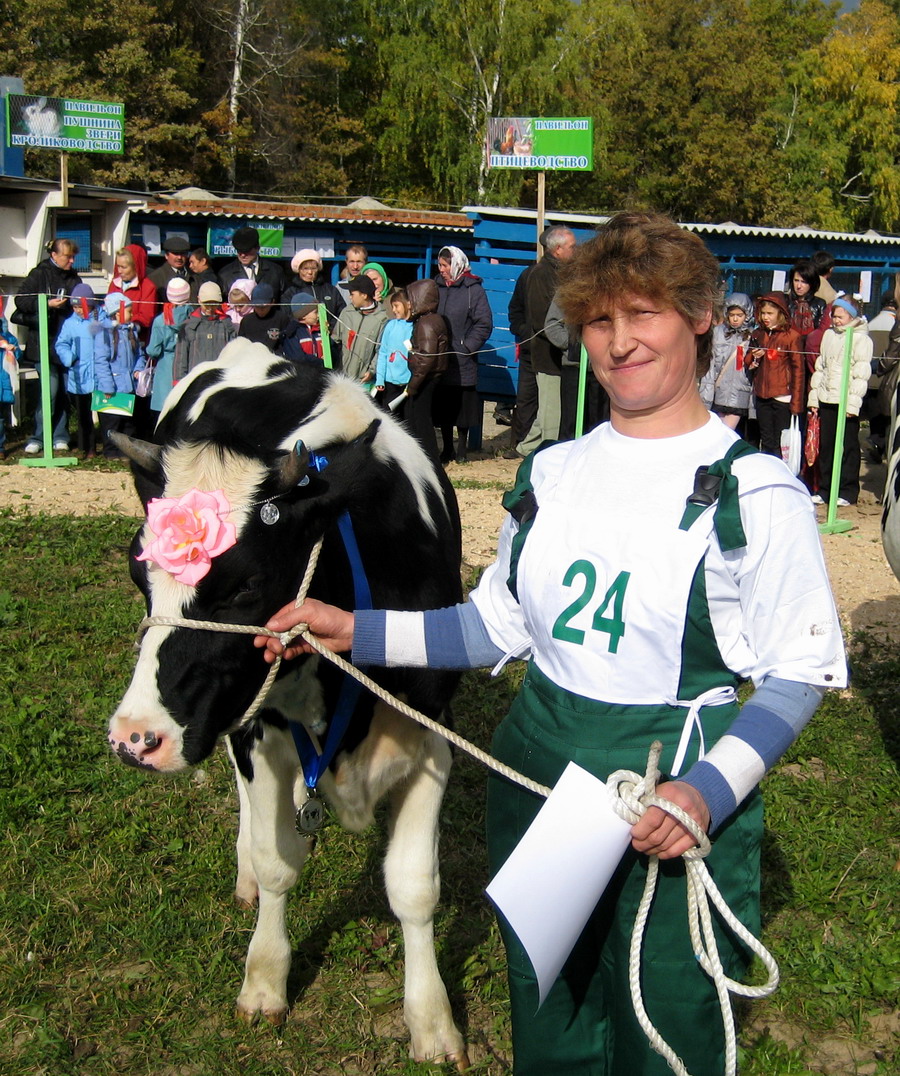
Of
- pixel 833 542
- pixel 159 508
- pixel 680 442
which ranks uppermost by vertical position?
pixel 680 442

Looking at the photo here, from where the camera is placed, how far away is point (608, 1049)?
82.2 inches

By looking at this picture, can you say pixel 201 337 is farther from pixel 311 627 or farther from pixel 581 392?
pixel 311 627

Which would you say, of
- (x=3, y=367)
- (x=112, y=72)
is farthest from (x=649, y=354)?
(x=112, y=72)

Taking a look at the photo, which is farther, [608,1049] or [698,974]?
[608,1049]

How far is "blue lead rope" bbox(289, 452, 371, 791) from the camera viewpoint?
264 centimetres

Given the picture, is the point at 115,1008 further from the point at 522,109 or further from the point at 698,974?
the point at 522,109

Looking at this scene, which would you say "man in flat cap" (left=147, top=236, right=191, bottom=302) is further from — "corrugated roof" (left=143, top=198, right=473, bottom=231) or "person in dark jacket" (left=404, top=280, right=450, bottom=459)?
"corrugated roof" (left=143, top=198, right=473, bottom=231)

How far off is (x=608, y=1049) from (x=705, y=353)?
1.30 meters

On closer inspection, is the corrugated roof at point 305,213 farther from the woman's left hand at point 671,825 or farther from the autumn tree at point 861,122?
the autumn tree at point 861,122

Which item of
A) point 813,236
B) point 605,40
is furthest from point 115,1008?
point 605,40

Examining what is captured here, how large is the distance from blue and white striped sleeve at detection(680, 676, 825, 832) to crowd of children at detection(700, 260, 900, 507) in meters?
6.99

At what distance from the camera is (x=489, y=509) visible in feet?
27.4

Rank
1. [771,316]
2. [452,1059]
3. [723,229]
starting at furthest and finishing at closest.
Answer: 1. [723,229]
2. [771,316]
3. [452,1059]

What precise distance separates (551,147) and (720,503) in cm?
1123
